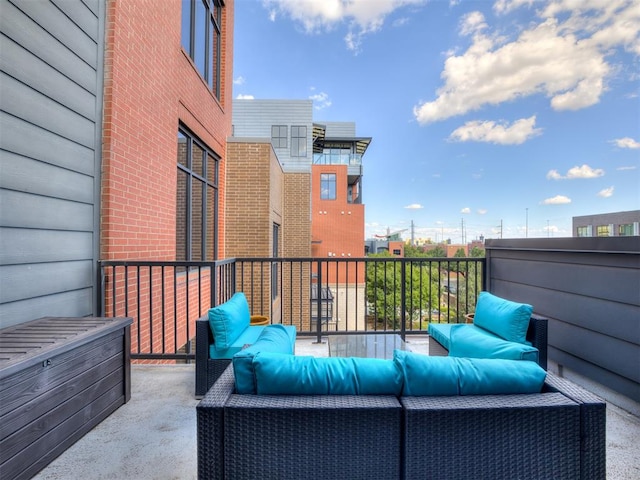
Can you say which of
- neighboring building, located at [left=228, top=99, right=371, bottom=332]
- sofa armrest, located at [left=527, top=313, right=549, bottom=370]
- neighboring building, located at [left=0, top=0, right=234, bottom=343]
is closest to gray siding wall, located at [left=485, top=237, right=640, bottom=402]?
sofa armrest, located at [left=527, top=313, right=549, bottom=370]

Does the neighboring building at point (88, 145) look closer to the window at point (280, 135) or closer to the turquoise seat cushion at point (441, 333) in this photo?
the turquoise seat cushion at point (441, 333)

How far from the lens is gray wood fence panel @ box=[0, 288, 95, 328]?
1.78 m

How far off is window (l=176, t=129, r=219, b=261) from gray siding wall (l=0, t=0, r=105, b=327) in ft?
4.57

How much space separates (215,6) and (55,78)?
14.4ft

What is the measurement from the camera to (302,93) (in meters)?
16.6

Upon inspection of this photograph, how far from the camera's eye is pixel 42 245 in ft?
6.50

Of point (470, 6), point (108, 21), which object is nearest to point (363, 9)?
point (470, 6)

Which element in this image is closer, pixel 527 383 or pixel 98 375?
pixel 527 383

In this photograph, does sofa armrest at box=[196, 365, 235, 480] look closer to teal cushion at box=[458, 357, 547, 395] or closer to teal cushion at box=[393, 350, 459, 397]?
teal cushion at box=[393, 350, 459, 397]

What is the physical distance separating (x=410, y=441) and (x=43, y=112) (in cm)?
294

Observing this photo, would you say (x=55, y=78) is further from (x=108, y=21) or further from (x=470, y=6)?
(x=470, y=6)

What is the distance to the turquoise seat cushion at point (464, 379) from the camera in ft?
3.68

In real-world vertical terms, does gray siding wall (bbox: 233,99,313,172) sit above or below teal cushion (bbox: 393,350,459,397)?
above

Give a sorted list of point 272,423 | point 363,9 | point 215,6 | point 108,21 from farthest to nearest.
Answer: point 363,9 → point 215,6 → point 108,21 → point 272,423
